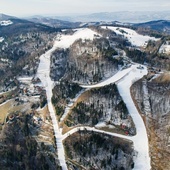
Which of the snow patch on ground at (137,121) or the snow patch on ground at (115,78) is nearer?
the snow patch on ground at (137,121)

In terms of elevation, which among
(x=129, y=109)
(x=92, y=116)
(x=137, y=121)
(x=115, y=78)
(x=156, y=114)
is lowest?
(x=92, y=116)

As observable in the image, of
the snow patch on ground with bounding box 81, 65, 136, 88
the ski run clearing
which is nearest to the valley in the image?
the ski run clearing

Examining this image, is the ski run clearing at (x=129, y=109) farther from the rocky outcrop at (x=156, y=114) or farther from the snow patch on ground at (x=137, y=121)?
the rocky outcrop at (x=156, y=114)

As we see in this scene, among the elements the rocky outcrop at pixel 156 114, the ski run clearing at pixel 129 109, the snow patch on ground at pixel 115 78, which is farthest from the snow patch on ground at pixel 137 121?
the snow patch on ground at pixel 115 78

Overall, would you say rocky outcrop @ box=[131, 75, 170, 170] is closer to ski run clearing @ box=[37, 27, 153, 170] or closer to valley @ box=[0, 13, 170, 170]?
valley @ box=[0, 13, 170, 170]

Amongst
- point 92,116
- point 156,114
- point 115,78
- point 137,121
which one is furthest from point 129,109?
point 115,78

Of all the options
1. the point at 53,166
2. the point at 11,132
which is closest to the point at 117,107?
the point at 53,166

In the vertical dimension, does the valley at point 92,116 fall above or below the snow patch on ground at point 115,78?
below

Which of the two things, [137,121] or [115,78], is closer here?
[137,121]

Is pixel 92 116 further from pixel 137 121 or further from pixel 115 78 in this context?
pixel 115 78

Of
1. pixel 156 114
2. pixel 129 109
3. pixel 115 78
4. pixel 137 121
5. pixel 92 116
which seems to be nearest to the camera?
pixel 137 121

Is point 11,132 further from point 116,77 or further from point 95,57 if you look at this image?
point 95,57
